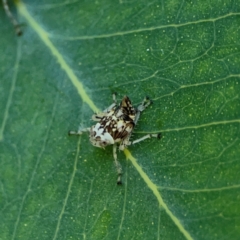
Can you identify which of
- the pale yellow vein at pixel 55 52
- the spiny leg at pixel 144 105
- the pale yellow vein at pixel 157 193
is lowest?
the pale yellow vein at pixel 157 193

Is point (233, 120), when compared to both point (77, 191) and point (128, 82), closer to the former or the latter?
point (128, 82)

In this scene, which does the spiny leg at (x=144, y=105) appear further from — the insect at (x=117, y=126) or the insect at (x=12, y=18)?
the insect at (x=12, y=18)

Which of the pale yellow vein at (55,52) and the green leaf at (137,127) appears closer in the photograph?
the green leaf at (137,127)

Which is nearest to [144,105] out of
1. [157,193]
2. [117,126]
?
[117,126]

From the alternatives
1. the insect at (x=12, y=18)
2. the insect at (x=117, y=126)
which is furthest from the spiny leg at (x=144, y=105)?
the insect at (x=12, y=18)

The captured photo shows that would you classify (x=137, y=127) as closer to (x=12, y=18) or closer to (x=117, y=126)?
(x=117, y=126)

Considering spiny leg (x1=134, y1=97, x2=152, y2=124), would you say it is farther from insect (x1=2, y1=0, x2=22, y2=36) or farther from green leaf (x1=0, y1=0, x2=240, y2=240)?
insect (x1=2, y1=0, x2=22, y2=36)

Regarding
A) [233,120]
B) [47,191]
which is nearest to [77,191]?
[47,191]
